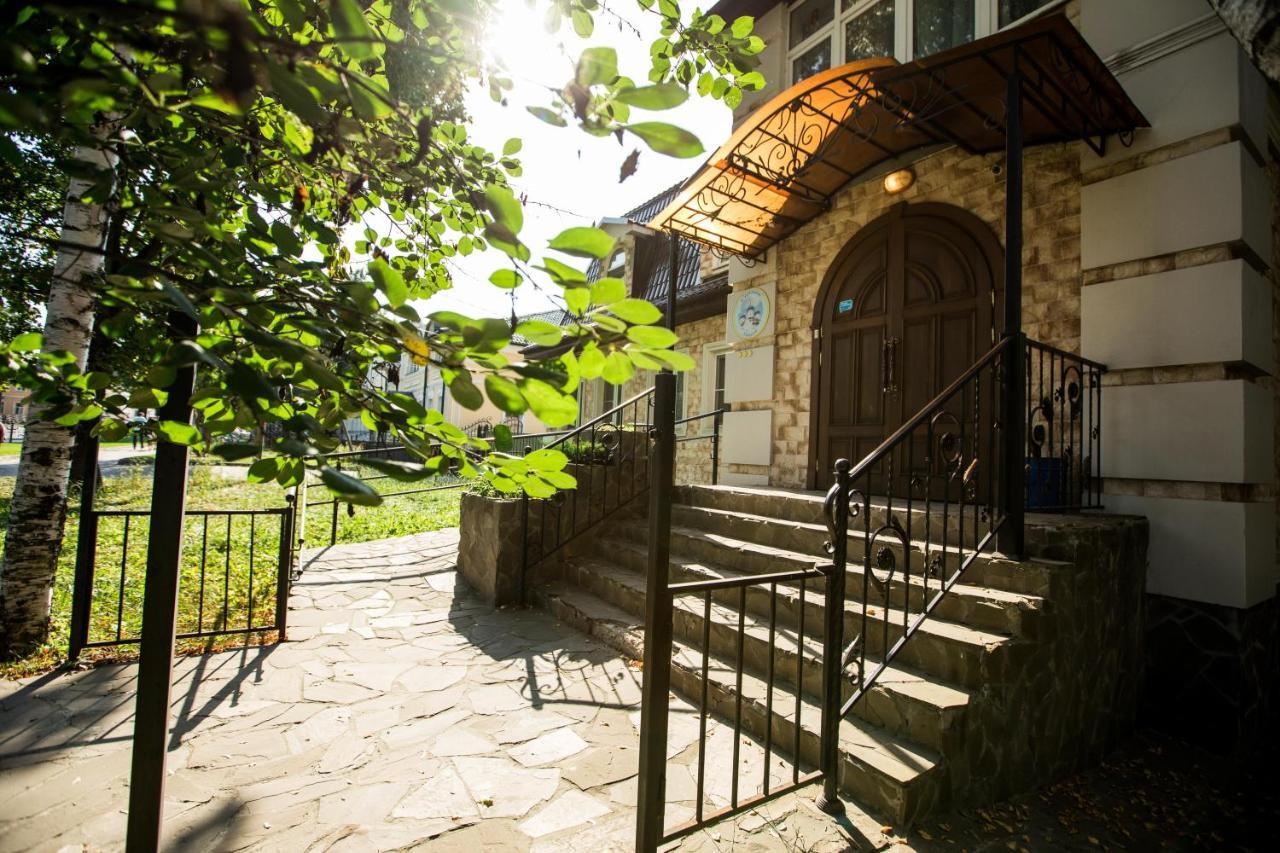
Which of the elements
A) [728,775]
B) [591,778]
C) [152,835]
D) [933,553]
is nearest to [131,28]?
[152,835]

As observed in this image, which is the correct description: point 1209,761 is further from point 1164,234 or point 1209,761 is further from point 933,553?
point 1164,234

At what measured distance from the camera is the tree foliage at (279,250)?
68cm

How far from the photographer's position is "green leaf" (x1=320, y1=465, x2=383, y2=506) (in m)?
0.74

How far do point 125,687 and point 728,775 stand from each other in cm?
353

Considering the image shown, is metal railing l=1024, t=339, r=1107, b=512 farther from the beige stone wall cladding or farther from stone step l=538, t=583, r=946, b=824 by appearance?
stone step l=538, t=583, r=946, b=824

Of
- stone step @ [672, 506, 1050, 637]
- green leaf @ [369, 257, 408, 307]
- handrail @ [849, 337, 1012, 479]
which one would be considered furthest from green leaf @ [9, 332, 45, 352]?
stone step @ [672, 506, 1050, 637]

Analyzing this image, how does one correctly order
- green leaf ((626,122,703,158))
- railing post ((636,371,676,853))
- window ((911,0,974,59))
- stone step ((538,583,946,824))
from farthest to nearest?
window ((911,0,974,59)) < stone step ((538,583,946,824)) < railing post ((636,371,676,853)) < green leaf ((626,122,703,158))

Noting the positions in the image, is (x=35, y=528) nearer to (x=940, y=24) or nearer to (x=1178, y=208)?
(x=1178, y=208)

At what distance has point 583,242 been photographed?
802mm

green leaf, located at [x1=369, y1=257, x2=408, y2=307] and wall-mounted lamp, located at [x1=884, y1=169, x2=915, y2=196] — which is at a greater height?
wall-mounted lamp, located at [x1=884, y1=169, x2=915, y2=196]

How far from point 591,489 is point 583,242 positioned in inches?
214

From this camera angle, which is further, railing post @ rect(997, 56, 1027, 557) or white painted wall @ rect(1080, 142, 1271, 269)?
white painted wall @ rect(1080, 142, 1271, 269)

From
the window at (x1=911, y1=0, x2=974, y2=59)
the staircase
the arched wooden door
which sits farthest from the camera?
the window at (x1=911, y1=0, x2=974, y2=59)

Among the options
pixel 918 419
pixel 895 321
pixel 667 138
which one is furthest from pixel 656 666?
pixel 895 321
